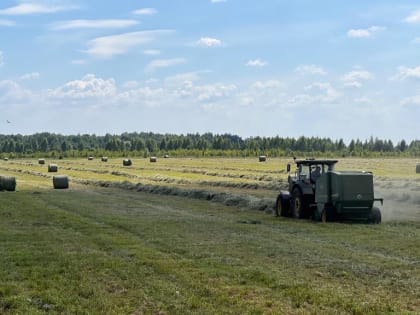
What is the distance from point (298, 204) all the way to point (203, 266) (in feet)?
39.8

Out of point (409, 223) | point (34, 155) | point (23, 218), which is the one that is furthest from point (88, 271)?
point (34, 155)

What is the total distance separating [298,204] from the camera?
2591 cm

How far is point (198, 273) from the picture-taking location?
1345 centimetres

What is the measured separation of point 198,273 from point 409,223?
1228 centimetres

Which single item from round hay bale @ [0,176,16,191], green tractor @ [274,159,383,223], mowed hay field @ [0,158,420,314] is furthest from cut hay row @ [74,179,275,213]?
round hay bale @ [0,176,16,191]

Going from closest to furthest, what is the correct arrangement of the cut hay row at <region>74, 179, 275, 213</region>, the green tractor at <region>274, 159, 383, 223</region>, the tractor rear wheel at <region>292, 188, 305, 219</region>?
the green tractor at <region>274, 159, 383, 223</region> < the tractor rear wheel at <region>292, 188, 305, 219</region> < the cut hay row at <region>74, 179, 275, 213</region>

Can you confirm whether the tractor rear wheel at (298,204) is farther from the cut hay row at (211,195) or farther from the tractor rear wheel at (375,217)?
the tractor rear wheel at (375,217)

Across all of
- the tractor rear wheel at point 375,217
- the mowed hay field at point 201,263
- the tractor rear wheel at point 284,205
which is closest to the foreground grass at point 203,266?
the mowed hay field at point 201,263

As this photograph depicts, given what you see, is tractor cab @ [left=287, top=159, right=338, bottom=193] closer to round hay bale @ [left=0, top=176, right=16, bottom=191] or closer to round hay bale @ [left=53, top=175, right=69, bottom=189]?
round hay bale @ [left=0, top=176, right=16, bottom=191]

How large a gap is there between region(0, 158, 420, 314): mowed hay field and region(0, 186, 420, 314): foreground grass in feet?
0.07

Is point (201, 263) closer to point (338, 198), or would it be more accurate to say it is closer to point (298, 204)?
point (338, 198)

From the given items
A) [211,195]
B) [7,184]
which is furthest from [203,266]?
[7,184]

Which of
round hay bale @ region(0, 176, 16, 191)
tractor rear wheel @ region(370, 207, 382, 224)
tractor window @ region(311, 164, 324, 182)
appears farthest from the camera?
round hay bale @ region(0, 176, 16, 191)

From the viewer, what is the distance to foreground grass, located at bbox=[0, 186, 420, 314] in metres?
10.9
